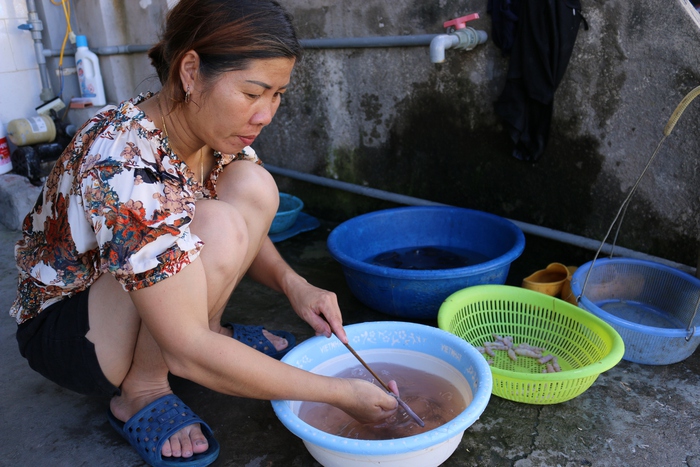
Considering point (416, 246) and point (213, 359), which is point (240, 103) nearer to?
point (213, 359)

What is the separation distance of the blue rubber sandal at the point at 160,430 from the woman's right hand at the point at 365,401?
40 centimetres

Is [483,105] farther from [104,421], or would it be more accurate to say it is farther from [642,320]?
[104,421]

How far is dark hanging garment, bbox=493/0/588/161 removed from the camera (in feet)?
7.05

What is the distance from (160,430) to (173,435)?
36mm

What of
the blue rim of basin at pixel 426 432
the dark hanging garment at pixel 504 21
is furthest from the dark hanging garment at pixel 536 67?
the blue rim of basin at pixel 426 432

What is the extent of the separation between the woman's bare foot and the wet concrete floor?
0.09m

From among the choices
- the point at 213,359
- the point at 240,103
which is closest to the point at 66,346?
the point at 213,359

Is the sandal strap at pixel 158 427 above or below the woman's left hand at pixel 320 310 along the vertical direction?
below

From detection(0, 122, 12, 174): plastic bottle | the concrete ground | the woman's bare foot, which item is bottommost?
the concrete ground

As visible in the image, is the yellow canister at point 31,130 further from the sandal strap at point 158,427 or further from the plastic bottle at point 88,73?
the sandal strap at point 158,427

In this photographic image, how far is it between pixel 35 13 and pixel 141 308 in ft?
10.7

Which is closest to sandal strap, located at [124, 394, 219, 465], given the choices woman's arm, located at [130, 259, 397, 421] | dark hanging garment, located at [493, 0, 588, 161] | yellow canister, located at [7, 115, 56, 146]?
woman's arm, located at [130, 259, 397, 421]

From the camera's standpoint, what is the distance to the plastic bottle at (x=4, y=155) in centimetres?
343

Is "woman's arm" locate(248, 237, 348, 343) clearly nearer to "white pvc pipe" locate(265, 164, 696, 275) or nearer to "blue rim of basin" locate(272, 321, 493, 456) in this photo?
"blue rim of basin" locate(272, 321, 493, 456)
